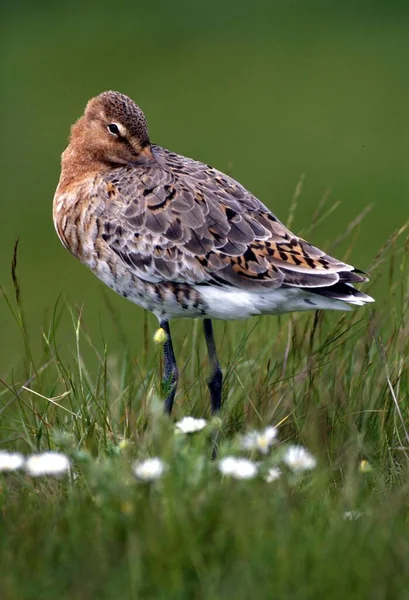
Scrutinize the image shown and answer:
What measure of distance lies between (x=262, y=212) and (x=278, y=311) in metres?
0.64

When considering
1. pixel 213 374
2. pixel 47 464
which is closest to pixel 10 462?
pixel 47 464

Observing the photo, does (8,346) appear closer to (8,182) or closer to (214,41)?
(8,182)

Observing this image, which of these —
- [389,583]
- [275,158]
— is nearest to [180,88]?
[275,158]

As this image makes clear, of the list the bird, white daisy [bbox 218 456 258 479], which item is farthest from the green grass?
the bird

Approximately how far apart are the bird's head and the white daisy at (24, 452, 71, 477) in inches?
86.4

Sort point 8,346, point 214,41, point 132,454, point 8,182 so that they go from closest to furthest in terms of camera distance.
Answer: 1. point 132,454
2. point 8,346
3. point 8,182
4. point 214,41

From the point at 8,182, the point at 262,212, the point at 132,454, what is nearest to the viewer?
the point at 132,454

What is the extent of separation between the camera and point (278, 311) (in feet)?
18.9

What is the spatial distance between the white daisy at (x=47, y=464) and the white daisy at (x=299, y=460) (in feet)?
3.11

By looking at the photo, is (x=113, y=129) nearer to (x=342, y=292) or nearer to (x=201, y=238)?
(x=201, y=238)

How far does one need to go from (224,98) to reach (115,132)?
12222 millimetres

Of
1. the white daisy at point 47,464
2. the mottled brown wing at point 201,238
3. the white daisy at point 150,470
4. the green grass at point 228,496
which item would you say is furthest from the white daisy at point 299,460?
the mottled brown wing at point 201,238

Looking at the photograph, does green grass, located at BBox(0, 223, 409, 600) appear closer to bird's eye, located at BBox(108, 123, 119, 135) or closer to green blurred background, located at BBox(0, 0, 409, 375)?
bird's eye, located at BBox(108, 123, 119, 135)

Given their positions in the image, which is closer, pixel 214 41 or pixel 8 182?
pixel 8 182
